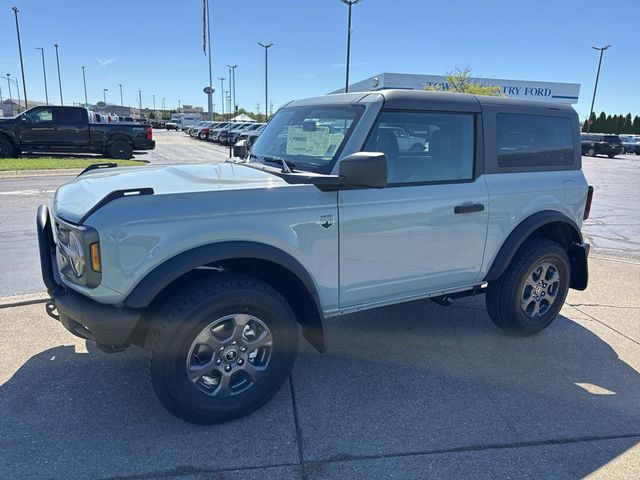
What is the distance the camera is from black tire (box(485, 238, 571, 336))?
400cm

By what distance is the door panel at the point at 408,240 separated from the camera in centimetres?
312

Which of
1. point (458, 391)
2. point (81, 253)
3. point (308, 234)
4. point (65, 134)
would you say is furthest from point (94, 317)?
point (65, 134)

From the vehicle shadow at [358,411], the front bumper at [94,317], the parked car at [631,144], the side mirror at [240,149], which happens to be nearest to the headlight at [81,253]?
the front bumper at [94,317]

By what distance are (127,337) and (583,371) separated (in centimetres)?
325

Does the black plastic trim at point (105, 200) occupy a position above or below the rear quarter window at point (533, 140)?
below

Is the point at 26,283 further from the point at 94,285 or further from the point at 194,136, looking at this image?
the point at 194,136

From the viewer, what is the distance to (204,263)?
2.61m

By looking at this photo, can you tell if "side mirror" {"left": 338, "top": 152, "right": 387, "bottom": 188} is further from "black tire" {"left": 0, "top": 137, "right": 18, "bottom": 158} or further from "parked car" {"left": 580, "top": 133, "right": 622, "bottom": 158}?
"parked car" {"left": 580, "top": 133, "right": 622, "bottom": 158}

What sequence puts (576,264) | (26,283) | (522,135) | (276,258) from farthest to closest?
(26,283) → (576,264) → (522,135) → (276,258)

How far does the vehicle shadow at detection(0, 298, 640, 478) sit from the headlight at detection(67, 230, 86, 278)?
95cm

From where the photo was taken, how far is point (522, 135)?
12.9 feet

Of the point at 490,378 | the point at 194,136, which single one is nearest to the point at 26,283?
the point at 490,378

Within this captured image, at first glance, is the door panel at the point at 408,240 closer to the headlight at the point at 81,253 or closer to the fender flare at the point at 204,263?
the fender flare at the point at 204,263

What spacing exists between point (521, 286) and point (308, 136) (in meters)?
2.15
